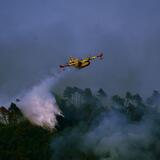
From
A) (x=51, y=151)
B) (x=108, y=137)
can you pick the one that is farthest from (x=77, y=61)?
(x=51, y=151)

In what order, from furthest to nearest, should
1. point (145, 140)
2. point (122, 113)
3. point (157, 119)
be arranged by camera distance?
point (122, 113), point (157, 119), point (145, 140)

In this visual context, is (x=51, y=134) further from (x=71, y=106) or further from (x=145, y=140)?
(x=145, y=140)

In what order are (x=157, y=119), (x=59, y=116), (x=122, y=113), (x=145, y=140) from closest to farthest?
(x=145, y=140) < (x=157, y=119) < (x=122, y=113) < (x=59, y=116)

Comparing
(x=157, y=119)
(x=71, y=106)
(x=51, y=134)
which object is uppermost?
(x=71, y=106)

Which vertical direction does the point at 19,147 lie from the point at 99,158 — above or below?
above

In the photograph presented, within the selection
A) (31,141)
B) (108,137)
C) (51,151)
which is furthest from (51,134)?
(108,137)

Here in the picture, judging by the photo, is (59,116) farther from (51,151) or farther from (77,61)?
(77,61)

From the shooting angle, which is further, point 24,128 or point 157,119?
point 24,128

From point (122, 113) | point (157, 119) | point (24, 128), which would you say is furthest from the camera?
point (24, 128)

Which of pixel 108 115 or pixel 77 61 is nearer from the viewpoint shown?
pixel 77 61
